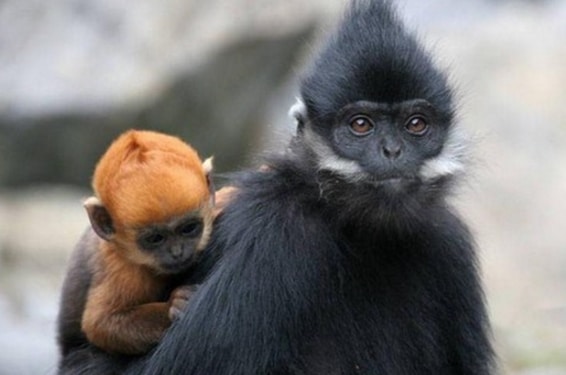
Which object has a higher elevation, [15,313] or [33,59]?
[33,59]

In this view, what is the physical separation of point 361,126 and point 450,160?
0.42m

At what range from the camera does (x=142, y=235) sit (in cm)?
593

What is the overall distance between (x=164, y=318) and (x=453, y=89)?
1.43m

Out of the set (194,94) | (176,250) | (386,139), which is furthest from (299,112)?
(194,94)

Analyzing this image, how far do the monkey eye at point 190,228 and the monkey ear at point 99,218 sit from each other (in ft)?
0.90

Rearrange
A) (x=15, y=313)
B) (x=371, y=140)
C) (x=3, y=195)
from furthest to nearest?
1. (x=3, y=195)
2. (x=15, y=313)
3. (x=371, y=140)

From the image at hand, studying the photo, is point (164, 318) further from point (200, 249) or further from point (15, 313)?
point (15, 313)

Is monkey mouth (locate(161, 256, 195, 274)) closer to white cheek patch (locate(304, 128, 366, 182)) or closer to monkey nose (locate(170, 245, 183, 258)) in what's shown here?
monkey nose (locate(170, 245, 183, 258))

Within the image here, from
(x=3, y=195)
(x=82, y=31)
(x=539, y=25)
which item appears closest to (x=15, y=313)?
(x=3, y=195)

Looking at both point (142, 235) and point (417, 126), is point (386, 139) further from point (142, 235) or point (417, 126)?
point (142, 235)

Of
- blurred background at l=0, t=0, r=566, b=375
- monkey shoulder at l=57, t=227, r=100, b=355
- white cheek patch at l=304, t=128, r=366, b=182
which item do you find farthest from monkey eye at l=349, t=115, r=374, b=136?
blurred background at l=0, t=0, r=566, b=375

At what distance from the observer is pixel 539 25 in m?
13.5

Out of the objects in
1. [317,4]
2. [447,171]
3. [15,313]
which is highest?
[317,4]

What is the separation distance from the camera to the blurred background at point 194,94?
12211 millimetres
